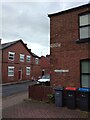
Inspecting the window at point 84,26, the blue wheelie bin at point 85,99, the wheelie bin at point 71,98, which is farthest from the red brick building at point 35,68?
the blue wheelie bin at point 85,99

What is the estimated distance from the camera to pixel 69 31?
12.8 m

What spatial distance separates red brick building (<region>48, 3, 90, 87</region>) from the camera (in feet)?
39.0

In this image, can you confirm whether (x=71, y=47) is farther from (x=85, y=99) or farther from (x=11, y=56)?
(x=11, y=56)

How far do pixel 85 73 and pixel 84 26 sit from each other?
307 centimetres

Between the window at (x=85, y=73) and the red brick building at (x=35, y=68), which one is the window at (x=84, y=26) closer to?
the window at (x=85, y=73)

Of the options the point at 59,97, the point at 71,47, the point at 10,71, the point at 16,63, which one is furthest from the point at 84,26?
the point at 16,63

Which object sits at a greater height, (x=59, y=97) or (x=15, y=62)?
(x=15, y=62)

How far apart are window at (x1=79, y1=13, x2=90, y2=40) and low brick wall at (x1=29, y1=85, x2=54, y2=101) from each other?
422 cm

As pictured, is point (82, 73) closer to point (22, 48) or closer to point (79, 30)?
point (79, 30)

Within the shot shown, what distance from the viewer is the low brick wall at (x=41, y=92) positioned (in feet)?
42.4

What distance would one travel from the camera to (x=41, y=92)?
1329cm

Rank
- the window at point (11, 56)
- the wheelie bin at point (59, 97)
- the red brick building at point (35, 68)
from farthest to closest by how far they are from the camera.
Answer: the red brick building at point (35, 68)
the window at point (11, 56)
the wheelie bin at point (59, 97)

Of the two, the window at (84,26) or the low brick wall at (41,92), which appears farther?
the low brick wall at (41,92)

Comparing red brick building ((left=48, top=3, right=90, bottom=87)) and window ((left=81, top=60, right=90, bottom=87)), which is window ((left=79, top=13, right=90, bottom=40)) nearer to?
red brick building ((left=48, top=3, right=90, bottom=87))
